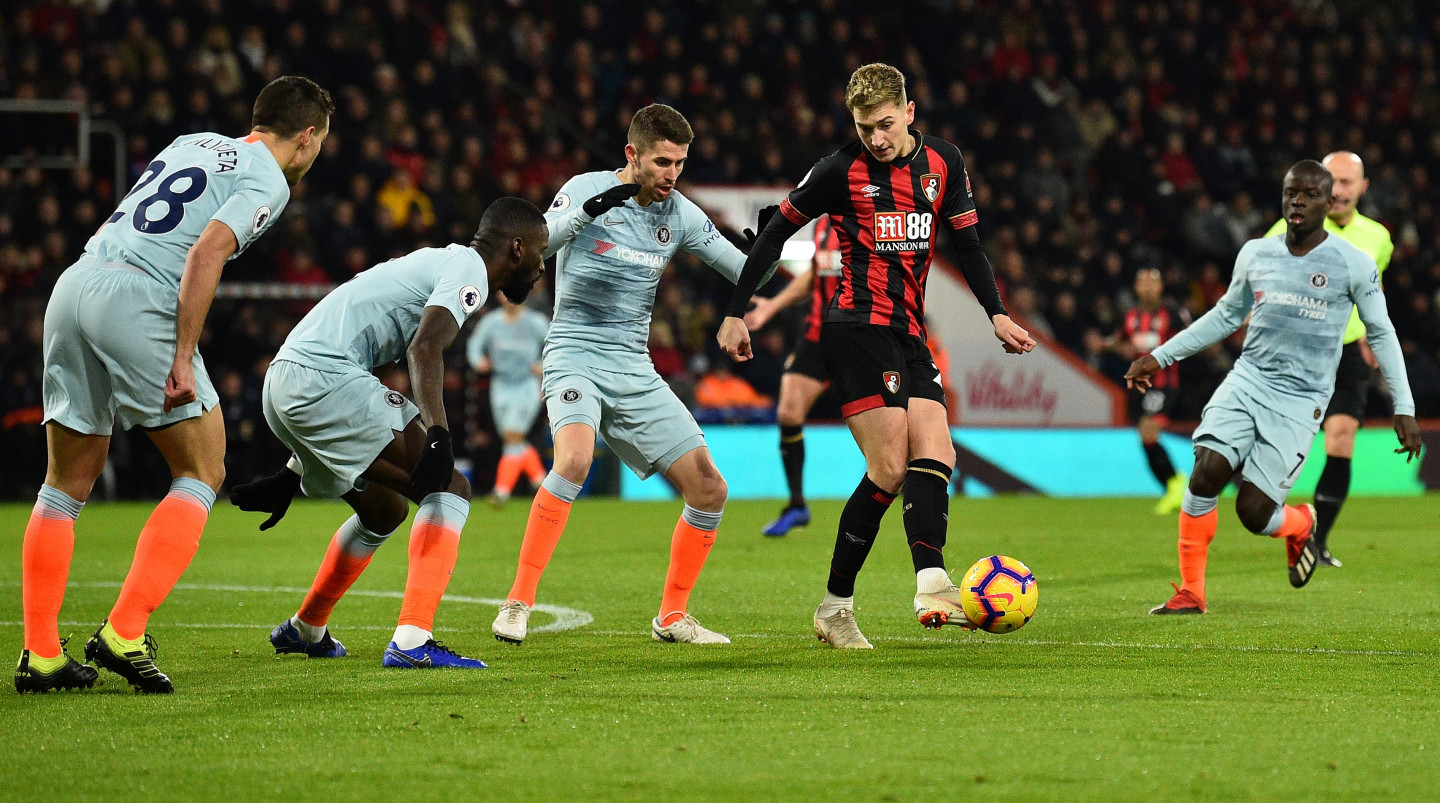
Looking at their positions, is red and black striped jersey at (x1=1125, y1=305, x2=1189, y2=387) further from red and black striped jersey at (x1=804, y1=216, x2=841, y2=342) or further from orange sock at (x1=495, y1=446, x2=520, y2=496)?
orange sock at (x1=495, y1=446, x2=520, y2=496)

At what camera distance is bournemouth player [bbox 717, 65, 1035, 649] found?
20.1ft

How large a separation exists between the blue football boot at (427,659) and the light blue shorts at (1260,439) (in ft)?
12.1

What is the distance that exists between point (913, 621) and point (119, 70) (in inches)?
489

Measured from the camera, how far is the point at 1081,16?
2361 cm

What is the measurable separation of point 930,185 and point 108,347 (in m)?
3.03

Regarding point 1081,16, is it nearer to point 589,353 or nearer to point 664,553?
point 664,553

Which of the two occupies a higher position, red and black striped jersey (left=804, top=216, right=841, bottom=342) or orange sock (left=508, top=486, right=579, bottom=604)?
red and black striped jersey (left=804, top=216, right=841, bottom=342)

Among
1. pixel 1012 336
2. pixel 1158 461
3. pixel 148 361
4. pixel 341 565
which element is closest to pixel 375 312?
pixel 148 361

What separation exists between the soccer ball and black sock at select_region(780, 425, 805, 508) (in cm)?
602

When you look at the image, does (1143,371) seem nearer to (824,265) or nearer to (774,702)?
(774,702)

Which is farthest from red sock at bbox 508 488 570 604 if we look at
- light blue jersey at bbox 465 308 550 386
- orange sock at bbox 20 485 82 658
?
light blue jersey at bbox 465 308 550 386

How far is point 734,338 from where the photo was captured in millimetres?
6094

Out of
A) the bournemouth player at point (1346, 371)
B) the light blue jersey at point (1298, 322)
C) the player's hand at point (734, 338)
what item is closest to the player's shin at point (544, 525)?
the player's hand at point (734, 338)

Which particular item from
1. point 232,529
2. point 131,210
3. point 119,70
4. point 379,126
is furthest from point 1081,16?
point 131,210
